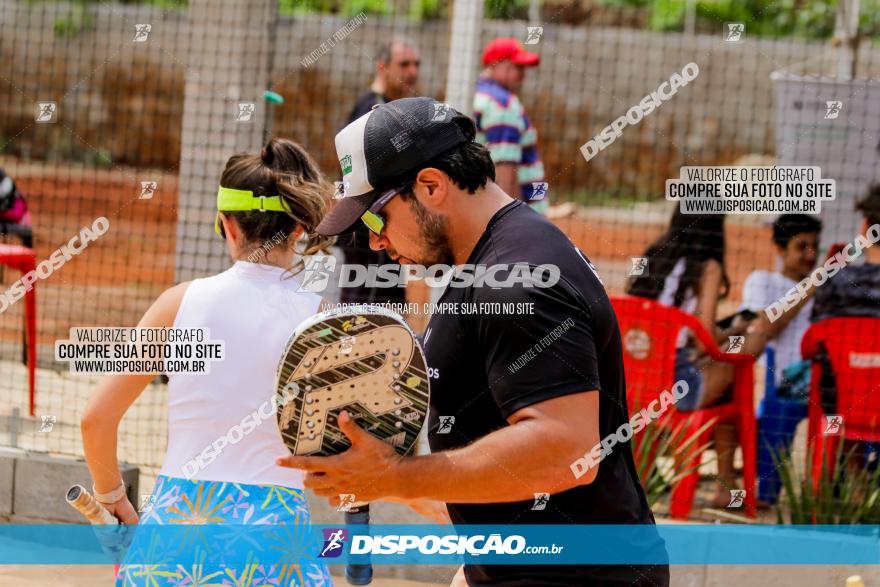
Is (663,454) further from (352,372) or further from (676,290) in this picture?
(352,372)

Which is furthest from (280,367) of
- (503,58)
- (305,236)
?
(503,58)

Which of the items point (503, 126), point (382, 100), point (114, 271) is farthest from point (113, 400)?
point (114, 271)

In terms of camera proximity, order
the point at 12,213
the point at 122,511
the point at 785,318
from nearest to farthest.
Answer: the point at 122,511, the point at 785,318, the point at 12,213

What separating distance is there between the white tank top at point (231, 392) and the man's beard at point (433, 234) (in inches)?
17.9

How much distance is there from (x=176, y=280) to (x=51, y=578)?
215cm

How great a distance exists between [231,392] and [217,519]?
271 mm

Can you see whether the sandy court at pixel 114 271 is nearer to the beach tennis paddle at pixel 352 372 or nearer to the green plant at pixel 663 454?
the green plant at pixel 663 454

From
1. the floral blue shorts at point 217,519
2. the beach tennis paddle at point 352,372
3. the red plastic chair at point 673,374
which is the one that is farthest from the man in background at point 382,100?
the beach tennis paddle at point 352,372

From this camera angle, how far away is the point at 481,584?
2.42 m

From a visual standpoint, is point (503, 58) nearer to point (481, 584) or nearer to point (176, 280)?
point (176, 280)

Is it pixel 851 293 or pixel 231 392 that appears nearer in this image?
pixel 231 392

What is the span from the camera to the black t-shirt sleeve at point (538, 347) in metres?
2.04

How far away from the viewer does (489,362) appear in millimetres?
2152

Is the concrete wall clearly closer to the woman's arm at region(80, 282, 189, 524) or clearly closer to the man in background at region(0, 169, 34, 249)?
the man in background at region(0, 169, 34, 249)
